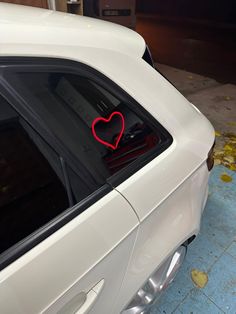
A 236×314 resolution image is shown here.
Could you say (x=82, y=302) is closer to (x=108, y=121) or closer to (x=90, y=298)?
(x=90, y=298)

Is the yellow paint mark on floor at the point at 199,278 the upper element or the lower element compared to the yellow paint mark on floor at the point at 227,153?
upper

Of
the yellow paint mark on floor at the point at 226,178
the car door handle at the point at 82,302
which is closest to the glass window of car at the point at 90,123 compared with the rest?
the car door handle at the point at 82,302

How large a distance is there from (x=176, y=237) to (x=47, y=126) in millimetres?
758

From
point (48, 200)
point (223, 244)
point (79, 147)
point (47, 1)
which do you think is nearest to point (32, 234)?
point (48, 200)

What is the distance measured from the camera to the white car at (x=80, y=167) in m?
0.66

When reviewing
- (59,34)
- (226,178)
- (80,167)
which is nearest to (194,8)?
(226,178)

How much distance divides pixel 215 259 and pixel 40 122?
1.60 meters

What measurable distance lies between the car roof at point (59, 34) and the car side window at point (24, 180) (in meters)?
0.21

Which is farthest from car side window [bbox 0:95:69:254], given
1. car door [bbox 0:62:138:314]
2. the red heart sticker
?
the red heart sticker

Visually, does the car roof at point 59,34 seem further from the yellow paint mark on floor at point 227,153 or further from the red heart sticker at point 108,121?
the yellow paint mark on floor at point 227,153

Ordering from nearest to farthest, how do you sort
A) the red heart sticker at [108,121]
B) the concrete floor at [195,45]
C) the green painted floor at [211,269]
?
the red heart sticker at [108,121] < the green painted floor at [211,269] < the concrete floor at [195,45]

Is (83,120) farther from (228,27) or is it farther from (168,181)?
(228,27)

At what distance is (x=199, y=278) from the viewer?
1.60 metres

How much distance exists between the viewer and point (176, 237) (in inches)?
43.1
